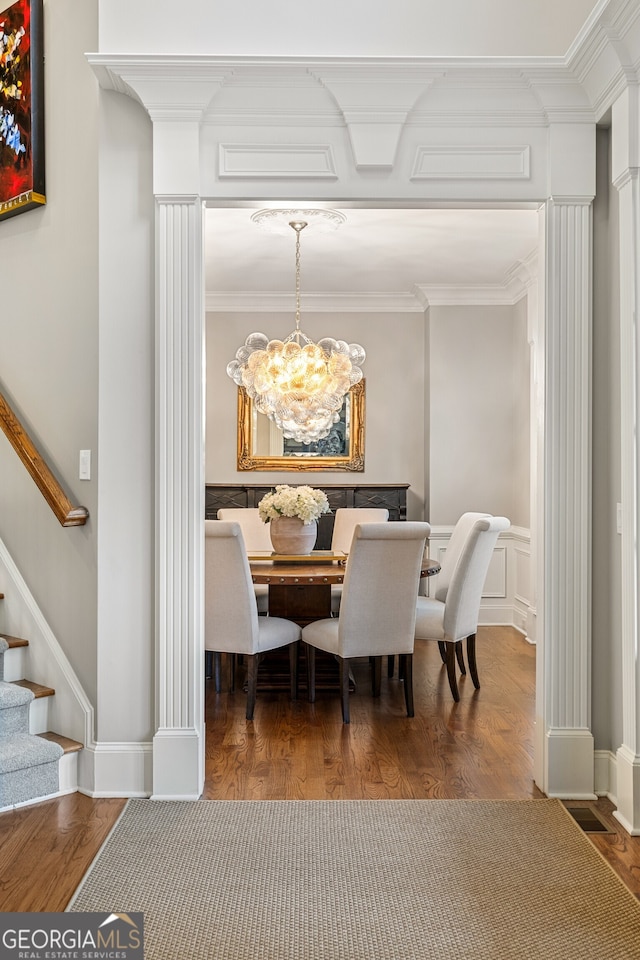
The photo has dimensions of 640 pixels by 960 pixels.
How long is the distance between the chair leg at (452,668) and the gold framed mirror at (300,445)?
274cm

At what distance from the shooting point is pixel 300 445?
6.94 metres

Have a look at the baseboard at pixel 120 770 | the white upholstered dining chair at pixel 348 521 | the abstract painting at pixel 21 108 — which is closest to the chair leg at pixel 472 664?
the white upholstered dining chair at pixel 348 521

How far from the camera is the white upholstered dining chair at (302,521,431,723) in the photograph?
3.86 metres

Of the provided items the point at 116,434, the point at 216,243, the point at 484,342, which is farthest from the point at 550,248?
the point at 484,342

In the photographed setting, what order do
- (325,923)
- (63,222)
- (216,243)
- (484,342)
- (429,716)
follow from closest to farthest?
(325,923) → (63,222) → (429,716) → (216,243) → (484,342)

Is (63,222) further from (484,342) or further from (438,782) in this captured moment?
(484,342)

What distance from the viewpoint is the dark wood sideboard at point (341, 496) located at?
6.64 metres

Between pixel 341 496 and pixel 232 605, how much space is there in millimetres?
2774

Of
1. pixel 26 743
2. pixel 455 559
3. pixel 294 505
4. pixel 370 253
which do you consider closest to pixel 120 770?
pixel 26 743

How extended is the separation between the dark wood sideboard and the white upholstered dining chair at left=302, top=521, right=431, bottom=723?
256 centimetres

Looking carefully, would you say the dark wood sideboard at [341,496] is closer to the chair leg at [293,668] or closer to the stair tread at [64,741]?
the chair leg at [293,668]

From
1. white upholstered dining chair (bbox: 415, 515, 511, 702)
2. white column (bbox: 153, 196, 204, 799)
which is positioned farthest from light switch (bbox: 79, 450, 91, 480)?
white upholstered dining chair (bbox: 415, 515, 511, 702)

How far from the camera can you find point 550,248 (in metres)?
3.01

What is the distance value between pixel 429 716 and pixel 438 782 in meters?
0.93
